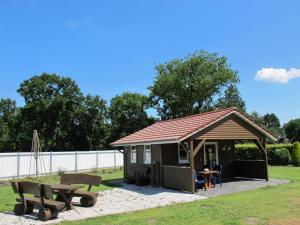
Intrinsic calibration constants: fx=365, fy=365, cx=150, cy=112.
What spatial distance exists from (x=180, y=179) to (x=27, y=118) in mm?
35471

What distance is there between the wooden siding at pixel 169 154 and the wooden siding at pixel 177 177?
3.03 ft

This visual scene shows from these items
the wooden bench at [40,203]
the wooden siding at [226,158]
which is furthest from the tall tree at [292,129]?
the wooden bench at [40,203]

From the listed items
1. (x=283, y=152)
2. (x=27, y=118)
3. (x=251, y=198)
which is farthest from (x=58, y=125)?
(x=251, y=198)

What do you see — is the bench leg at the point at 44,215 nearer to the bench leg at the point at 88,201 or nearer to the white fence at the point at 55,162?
the bench leg at the point at 88,201

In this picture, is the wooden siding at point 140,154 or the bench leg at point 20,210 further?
the wooden siding at point 140,154

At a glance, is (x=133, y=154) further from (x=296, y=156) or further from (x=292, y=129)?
(x=292, y=129)

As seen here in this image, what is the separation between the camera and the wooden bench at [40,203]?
10.7 meters

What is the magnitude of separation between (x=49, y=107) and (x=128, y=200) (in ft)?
117

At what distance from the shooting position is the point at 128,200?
563 inches

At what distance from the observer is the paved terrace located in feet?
36.2

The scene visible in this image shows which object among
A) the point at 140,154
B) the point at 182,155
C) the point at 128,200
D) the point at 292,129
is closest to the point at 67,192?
the point at 128,200

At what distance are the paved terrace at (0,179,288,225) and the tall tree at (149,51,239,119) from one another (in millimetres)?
35001

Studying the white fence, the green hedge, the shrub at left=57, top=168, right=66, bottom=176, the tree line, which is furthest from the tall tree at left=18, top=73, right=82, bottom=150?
the green hedge

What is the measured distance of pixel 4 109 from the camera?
61312 mm
